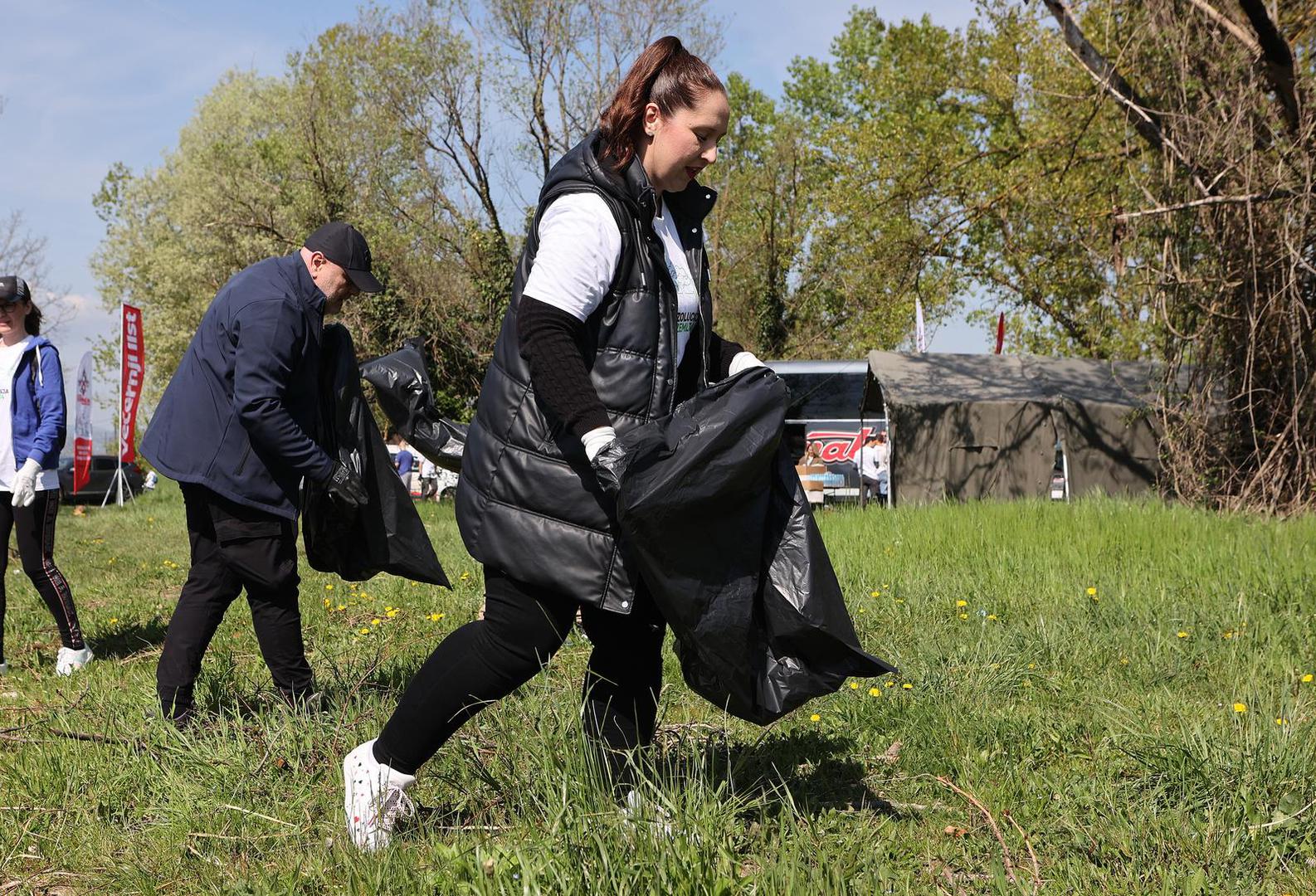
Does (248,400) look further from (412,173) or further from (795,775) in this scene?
(412,173)

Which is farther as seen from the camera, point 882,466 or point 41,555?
point 882,466

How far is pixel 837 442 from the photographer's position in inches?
839

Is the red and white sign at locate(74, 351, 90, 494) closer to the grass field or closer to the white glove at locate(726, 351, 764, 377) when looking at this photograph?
the grass field

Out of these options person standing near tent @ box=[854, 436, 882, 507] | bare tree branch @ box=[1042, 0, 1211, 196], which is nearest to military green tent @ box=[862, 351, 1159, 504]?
person standing near tent @ box=[854, 436, 882, 507]

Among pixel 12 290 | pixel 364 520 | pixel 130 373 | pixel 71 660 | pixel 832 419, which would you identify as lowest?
pixel 71 660

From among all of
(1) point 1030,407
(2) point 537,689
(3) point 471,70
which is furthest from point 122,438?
(2) point 537,689

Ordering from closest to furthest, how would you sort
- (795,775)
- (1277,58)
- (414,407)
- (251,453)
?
(414,407), (795,775), (251,453), (1277,58)

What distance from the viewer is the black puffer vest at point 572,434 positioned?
2.35 m

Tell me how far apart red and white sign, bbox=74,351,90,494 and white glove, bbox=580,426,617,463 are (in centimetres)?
1668

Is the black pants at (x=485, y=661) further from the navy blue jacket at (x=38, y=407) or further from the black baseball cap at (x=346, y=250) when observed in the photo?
the navy blue jacket at (x=38, y=407)

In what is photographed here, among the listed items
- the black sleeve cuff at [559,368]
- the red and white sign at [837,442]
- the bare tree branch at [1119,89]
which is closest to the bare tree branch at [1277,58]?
the bare tree branch at [1119,89]

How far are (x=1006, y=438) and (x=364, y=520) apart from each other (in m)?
14.7

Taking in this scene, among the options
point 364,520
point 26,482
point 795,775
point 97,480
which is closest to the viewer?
point 795,775

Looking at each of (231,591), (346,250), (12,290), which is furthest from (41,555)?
(346,250)
